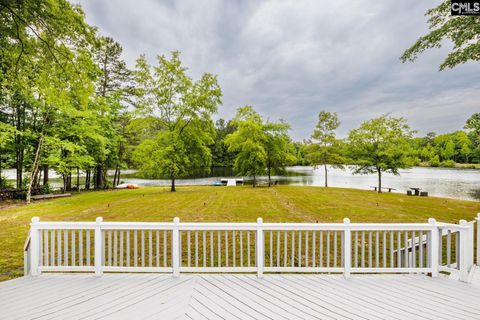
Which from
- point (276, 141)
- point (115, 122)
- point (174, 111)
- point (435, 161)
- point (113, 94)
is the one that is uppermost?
point (113, 94)

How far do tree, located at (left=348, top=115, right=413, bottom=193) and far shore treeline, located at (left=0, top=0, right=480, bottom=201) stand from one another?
3.7 inches

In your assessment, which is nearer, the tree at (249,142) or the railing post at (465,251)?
the railing post at (465,251)

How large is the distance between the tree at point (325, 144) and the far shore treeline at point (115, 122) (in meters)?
0.12

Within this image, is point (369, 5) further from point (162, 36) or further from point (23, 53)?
point (23, 53)

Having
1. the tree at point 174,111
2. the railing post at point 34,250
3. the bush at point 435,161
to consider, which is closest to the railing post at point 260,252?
the railing post at point 34,250

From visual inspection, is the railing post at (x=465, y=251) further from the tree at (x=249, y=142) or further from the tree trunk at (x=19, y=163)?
the tree trunk at (x=19, y=163)

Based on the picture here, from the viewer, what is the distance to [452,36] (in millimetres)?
7793

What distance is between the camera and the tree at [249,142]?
23.0m

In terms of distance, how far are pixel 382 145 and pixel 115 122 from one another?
99.4 feet

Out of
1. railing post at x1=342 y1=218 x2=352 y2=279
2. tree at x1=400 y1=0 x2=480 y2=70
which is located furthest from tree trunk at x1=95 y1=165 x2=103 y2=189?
tree at x1=400 y1=0 x2=480 y2=70

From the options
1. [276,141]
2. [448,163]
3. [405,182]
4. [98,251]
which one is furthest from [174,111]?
[448,163]

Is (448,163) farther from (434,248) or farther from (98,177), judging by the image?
(98,177)

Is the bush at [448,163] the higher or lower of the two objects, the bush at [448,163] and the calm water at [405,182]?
the higher

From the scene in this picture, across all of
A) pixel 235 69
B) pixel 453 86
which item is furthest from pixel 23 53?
pixel 453 86
